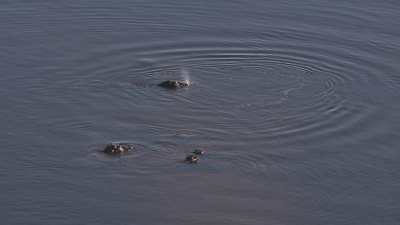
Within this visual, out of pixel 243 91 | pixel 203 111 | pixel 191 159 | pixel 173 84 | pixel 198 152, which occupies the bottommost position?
pixel 191 159

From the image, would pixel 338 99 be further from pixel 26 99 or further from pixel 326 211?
pixel 26 99

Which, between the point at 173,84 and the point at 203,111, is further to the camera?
the point at 173,84

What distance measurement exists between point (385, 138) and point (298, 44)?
25.7 feet

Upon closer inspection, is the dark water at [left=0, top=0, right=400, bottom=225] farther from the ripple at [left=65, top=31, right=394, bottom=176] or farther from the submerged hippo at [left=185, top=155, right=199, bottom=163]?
the submerged hippo at [left=185, top=155, right=199, bottom=163]

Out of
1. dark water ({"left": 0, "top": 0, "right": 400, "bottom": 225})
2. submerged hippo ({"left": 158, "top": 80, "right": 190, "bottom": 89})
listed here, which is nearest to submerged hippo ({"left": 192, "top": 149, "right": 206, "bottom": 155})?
dark water ({"left": 0, "top": 0, "right": 400, "bottom": 225})

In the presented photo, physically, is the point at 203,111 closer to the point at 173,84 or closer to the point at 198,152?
the point at 173,84

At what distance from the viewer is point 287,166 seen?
29.1 metres

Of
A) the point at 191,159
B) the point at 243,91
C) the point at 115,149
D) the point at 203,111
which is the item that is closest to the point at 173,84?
the point at 203,111

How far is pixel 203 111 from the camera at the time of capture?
32031 millimetres

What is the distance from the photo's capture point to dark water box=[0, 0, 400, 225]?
27.2m

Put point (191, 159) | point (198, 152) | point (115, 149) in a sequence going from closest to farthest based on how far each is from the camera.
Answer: point (191, 159) < point (115, 149) < point (198, 152)

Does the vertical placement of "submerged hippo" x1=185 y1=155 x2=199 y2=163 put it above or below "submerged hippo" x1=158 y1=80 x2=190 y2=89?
below

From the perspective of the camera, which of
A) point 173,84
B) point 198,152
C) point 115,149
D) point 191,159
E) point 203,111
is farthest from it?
point 173,84

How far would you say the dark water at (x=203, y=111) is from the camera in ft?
89.2
